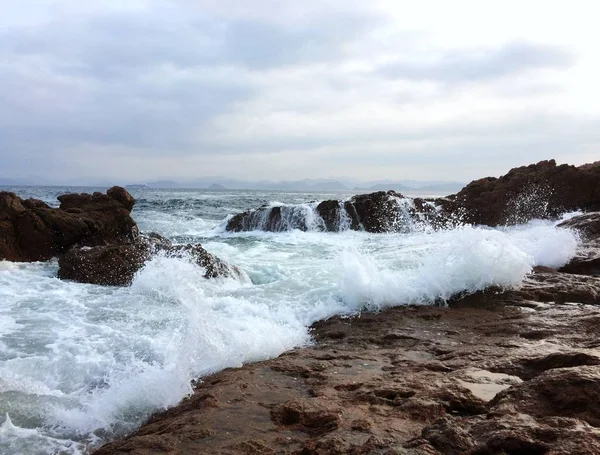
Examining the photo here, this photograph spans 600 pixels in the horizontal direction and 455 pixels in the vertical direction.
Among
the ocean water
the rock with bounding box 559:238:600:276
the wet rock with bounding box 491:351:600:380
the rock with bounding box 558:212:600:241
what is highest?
the rock with bounding box 558:212:600:241

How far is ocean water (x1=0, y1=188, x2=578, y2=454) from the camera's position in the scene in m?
3.44

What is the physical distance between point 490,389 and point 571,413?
78 cm

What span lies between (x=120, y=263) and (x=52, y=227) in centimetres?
322

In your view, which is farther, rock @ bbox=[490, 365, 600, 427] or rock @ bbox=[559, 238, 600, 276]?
rock @ bbox=[559, 238, 600, 276]

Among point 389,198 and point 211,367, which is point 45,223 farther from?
point 389,198

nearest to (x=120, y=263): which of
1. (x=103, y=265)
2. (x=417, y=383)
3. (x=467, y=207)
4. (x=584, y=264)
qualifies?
(x=103, y=265)

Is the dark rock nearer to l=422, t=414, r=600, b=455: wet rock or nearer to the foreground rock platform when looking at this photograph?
the foreground rock platform

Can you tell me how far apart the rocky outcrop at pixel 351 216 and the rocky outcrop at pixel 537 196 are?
1698 mm

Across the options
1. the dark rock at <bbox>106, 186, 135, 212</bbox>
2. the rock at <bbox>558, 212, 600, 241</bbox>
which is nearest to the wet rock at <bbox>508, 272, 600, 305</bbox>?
the rock at <bbox>558, 212, 600, 241</bbox>

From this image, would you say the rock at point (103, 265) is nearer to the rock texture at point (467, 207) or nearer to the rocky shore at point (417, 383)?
the rocky shore at point (417, 383)

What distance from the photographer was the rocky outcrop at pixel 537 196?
17891 mm

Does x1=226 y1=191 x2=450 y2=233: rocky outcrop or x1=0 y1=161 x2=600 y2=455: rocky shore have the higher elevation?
x1=226 y1=191 x2=450 y2=233: rocky outcrop

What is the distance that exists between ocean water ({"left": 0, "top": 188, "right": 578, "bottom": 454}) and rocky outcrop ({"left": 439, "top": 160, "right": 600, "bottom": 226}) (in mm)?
8763

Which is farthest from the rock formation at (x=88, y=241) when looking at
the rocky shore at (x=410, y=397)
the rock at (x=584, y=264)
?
the rock at (x=584, y=264)
